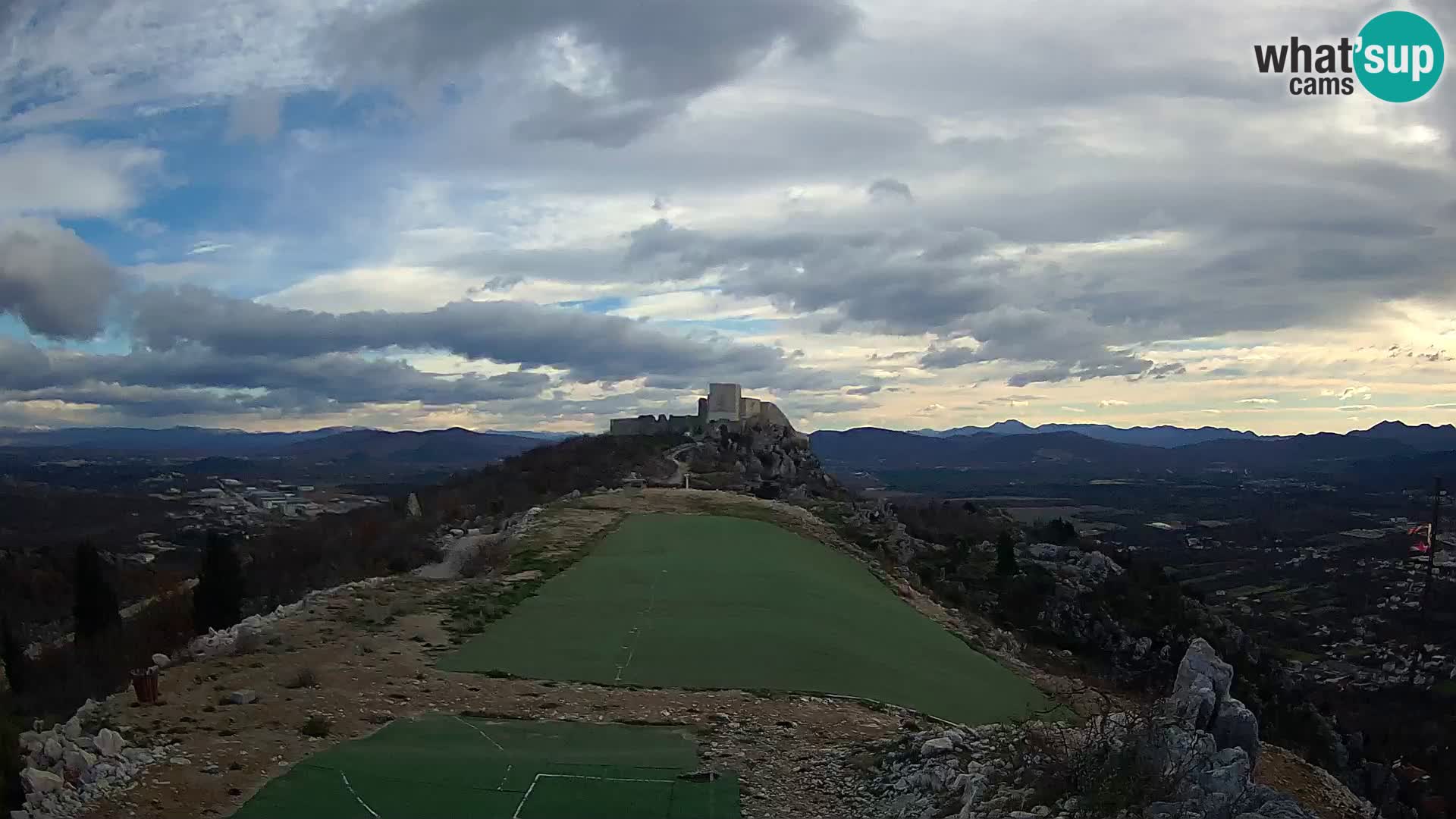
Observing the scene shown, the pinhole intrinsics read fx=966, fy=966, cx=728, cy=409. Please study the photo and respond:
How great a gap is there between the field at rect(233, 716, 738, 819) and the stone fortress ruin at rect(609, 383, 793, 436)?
2413 inches

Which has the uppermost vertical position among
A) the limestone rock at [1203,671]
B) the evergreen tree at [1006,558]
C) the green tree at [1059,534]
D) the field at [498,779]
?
the limestone rock at [1203,671]

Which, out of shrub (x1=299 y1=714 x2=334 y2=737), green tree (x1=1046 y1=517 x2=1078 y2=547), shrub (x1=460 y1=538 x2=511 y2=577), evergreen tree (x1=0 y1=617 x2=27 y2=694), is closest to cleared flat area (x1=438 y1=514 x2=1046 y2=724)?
Result: shrub (x1=460 y1=538 x2=511 y2=577)

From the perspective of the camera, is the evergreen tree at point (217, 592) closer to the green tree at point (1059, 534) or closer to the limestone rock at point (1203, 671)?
the limestone rock at point (1203, 671)

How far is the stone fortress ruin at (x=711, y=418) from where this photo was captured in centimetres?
7450

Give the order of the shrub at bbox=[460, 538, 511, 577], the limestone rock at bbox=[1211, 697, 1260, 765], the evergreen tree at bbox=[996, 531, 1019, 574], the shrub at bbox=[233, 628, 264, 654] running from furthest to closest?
the evergreen tree at bbox=[996, 531, 1019, 574] → the shrub at bbox=[460, 538, 511, 577] → the shrub at bbox=[233, 628, 264, 654] → the limestone rock at bbox=[1211, 697, 1260, 765]

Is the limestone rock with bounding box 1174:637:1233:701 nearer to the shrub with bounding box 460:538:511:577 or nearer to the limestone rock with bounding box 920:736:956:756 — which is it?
the limestone rock with bounding box 920:736:956:756

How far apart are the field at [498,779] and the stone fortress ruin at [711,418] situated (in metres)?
61.3

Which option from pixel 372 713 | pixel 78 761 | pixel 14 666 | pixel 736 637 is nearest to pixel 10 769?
pixel 78 761

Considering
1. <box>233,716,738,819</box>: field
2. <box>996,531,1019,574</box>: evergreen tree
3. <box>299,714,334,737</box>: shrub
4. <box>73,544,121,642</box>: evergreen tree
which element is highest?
<box>299,714,334,737</box>: shrub

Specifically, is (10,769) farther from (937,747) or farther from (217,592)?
(217,592)

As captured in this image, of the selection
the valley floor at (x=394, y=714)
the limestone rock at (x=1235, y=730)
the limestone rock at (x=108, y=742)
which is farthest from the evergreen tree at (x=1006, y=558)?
the limestone rock at (x=108, y=742)

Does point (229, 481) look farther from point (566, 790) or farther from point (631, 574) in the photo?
point (566, 790)

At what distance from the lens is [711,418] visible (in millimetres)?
74500

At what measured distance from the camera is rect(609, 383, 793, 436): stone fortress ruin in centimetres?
7450
